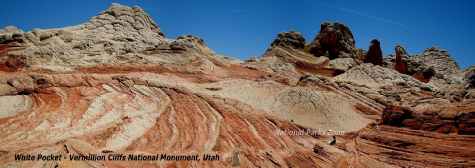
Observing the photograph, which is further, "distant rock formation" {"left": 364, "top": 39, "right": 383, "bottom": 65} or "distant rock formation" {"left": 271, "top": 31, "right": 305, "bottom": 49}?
"distant rock formation" {"left": 364, "top": 39, "right": 383, "bottom": 65}

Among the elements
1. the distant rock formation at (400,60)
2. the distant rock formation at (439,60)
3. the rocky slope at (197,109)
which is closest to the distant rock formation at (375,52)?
the distant rock formation at (400,60)

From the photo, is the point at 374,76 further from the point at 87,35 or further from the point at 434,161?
the point at 87,35

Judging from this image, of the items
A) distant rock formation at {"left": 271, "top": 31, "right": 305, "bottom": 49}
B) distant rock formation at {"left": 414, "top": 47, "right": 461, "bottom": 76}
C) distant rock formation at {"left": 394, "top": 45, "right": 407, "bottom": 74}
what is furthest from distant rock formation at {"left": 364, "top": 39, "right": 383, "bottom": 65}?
distant rock formation at {"left": 271, "top": 31, "right": 305, "bottom": 49}

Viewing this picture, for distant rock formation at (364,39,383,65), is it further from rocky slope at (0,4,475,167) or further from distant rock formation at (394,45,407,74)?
rocky slope at (0,4,475,167)

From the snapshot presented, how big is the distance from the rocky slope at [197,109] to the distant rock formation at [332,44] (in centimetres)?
1419

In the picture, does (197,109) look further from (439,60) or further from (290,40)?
(439,60)

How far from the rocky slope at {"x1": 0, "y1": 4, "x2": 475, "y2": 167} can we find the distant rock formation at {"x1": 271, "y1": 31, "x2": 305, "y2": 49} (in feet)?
45.0

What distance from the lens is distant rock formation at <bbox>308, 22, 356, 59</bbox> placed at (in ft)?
162

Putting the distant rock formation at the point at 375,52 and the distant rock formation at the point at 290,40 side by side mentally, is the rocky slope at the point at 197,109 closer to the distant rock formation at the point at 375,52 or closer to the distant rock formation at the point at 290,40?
the distant rock formation at the point at 290,40

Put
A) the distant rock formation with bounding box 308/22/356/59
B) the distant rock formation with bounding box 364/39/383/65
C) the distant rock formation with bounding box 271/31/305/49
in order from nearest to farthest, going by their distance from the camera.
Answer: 1. the distant rock formation with bounding box 271/31/305/49
2. the distant rock formation with bounding box 308/22/356/59
3. the distant rock formation with bounding box 364/39/383/65

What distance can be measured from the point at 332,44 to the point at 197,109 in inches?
1288

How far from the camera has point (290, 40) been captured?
158ft

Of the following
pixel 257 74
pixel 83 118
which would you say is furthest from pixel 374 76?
pixel 83 118

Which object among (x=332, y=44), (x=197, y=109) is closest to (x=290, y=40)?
(x=332, y=44)
